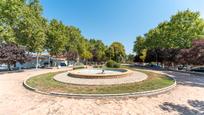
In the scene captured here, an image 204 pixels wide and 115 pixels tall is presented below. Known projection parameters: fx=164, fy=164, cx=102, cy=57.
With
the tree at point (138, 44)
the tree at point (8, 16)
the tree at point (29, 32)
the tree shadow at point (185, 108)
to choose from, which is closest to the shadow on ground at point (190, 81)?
the tree shadow at point (185, 108)

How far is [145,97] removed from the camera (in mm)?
10891

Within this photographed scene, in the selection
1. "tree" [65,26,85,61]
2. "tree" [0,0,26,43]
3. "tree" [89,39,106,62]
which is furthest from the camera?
"tree" [89,39,106,62]

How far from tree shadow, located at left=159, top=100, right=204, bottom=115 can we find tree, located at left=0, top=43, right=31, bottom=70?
25.8 m

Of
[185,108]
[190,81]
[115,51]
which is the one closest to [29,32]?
[190,81]

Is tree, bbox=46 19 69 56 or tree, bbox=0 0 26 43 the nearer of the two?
tree, bbox=0 0 26 43

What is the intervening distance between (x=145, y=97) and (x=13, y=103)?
8.37 m

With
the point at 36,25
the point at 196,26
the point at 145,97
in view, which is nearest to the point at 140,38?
the point at 196,26

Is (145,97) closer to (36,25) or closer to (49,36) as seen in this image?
(36,25)

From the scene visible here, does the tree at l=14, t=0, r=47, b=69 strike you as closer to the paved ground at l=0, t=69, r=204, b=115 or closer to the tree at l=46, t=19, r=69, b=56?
the tree at l=46, t=19, r=69, b=56

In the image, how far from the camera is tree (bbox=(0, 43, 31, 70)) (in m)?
26.7

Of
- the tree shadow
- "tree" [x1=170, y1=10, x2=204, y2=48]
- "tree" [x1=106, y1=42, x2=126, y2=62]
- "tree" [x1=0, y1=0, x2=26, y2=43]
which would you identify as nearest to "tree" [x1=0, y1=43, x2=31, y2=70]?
"tree" [x1=0, y1=0, x2=26, y2=43]

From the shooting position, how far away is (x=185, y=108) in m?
9.62

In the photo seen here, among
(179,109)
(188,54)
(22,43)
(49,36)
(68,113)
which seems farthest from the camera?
(49,36)

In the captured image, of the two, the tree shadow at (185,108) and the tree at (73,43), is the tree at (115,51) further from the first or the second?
the tree shadow at (185,108)
